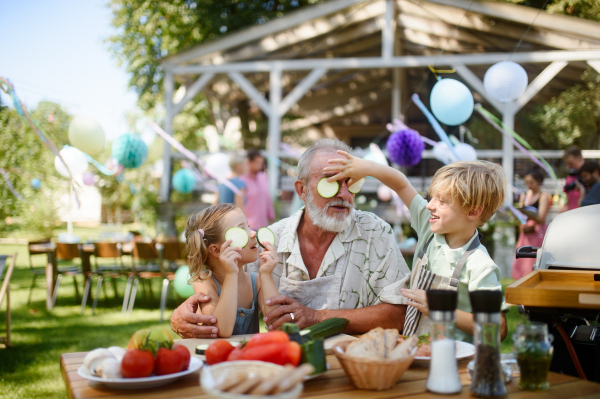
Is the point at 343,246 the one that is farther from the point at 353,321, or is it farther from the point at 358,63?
the point at 358,63

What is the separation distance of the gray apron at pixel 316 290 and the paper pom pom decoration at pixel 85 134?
4.80m

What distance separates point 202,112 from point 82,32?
5.48m

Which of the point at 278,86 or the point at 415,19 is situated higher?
the point at 415,19

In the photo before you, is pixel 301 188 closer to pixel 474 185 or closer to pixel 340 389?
pixel 474 185

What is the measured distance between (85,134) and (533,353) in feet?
20.6

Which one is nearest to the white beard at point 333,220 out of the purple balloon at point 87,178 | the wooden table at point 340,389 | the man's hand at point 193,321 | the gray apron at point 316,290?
the gray apron at point 316,290

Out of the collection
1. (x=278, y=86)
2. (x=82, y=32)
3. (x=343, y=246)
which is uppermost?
(x=82, y=32)

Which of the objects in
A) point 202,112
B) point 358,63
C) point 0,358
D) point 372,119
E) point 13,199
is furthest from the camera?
point 202,112

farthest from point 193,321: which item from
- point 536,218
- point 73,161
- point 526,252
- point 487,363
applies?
point 73,161

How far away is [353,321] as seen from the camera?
2588 mm

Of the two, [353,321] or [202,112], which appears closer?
[353,321]

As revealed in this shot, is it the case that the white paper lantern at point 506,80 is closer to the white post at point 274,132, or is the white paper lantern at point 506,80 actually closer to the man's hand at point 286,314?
the man's hand at point 286,314

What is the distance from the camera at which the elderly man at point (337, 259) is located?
2743 millimetres

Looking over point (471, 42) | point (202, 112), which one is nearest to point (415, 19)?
point (471, 42)
